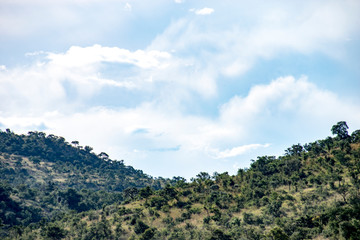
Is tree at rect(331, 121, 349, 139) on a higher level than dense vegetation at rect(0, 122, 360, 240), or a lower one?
higher

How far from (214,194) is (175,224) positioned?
76.0ft

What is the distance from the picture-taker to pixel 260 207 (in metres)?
94.8

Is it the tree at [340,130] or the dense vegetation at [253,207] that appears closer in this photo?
the dense vegetation at [253,207]

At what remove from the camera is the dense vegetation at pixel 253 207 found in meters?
68.0

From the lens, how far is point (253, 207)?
314 feet

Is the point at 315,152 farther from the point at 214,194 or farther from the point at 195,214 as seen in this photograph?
the point at 195,214

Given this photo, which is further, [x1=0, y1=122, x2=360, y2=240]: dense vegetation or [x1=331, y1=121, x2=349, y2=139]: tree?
[x1=331, y1=121, x2=349, y2=139]: tree

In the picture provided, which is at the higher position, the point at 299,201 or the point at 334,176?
the point at 334,176

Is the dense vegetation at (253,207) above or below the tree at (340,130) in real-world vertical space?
below

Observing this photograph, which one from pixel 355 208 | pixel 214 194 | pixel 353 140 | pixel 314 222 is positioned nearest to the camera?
pixel 355 208

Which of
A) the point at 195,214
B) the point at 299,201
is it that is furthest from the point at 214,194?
the point at 299,201

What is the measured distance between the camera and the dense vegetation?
68.0m

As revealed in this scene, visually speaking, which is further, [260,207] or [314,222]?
[260,207]

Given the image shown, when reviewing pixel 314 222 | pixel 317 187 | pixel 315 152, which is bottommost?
pixel 314 222
